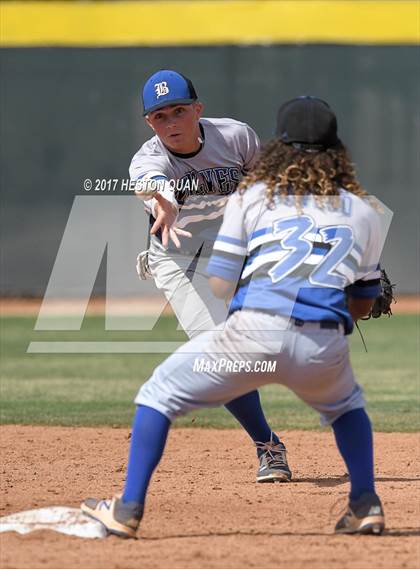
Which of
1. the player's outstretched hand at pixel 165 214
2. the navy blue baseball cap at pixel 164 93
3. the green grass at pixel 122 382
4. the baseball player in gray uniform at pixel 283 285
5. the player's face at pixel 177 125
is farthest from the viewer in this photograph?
the green grass at pixel 122 382

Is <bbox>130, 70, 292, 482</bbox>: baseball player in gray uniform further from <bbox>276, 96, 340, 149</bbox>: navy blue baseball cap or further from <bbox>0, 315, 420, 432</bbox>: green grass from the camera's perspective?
<bbox>0, 315, 420, 432</bbox>: green grass

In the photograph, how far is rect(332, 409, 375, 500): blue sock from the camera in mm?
4113

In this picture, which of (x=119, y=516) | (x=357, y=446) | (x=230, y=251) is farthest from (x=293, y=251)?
(x=119, y=516)

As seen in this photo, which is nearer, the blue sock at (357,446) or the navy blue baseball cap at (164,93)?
the blue sock at (357,446)

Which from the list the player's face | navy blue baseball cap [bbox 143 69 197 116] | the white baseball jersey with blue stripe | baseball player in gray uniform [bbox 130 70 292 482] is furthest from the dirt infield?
navy blue baseball cap [bbox 143 69 197 116]

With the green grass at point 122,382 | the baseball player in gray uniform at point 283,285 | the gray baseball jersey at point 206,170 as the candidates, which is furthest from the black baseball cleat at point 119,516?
the green grass at point 122,382

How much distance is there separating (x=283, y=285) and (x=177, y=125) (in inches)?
71.8

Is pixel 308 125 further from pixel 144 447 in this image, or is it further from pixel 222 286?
pixel 144 447

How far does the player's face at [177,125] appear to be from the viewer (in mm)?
5457

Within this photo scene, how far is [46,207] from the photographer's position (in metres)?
14.2

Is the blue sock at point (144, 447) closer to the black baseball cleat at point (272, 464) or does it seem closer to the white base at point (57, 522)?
the white base at point (57, 522)

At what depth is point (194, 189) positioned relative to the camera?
5695 mm

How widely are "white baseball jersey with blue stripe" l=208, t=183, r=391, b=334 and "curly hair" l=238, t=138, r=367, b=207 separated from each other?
33mm

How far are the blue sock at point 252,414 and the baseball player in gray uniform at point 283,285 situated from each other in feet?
4.82
